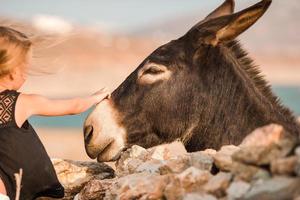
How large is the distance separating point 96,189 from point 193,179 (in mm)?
1382

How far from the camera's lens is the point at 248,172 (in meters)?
4.69

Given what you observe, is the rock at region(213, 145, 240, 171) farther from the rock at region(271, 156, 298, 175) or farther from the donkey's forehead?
the donkey's forehead

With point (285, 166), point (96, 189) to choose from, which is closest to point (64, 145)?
point (96, 189)

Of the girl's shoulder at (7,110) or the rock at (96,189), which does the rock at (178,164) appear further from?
the girl's shoulder at (7,110)

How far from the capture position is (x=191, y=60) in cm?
732

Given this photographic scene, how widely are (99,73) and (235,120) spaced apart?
7764 cm

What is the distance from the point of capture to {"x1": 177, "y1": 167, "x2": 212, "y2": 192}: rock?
16.7ft

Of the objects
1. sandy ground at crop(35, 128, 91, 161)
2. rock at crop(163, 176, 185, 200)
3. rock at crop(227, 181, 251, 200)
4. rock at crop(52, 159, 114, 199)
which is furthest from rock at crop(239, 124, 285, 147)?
sandy ground at crop(35, 128, 91, 161)

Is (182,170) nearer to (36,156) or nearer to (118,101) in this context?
(36,156)

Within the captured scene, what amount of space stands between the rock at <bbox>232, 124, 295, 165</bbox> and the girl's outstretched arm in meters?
1.73

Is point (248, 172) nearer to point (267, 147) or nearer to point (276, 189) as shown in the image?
point (267, 147)

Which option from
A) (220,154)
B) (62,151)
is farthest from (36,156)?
(62,151)

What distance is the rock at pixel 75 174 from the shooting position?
689 centimetres

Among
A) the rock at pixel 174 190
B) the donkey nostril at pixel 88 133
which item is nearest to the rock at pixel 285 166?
the rock at pixel 174 190
